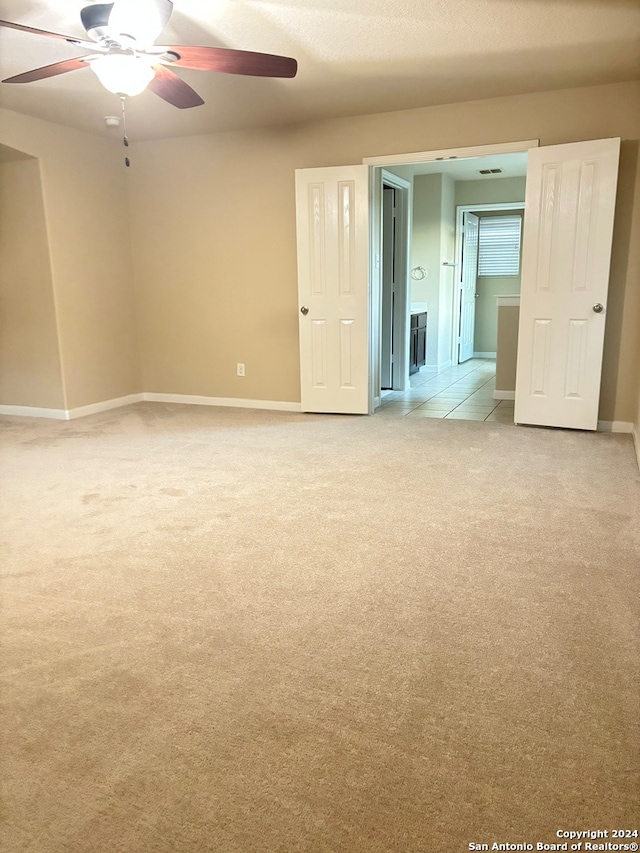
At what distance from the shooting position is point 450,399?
6293 mm

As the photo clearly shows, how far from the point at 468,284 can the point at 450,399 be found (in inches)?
150

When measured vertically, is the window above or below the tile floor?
above

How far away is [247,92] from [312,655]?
13.2ft

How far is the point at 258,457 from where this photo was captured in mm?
4266

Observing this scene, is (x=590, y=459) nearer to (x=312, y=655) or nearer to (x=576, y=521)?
(x=576, y=521)

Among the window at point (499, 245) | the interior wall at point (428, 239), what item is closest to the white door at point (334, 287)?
the interior wall at point (428, 239)

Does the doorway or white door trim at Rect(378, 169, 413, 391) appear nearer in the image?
white door trim at Rect(378, 169, 413, 391)

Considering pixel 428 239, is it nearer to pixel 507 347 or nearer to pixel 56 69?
pixel 507 347

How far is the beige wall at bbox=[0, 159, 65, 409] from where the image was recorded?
17.5 ft

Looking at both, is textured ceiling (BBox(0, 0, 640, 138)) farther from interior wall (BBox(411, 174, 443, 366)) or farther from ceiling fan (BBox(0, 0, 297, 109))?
interior wall (BBox(411, 174, 443, 366))

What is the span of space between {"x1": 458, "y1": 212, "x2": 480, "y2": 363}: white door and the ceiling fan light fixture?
6.75 meters

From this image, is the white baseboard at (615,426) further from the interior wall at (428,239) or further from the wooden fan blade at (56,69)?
the wooden fan blade at (56,69)

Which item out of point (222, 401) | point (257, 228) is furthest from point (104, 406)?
point (257, 228)

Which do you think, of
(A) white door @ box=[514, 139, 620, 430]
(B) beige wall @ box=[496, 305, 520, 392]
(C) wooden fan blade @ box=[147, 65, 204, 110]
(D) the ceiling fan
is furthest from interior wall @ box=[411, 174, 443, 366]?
(D) the ceiling fan
